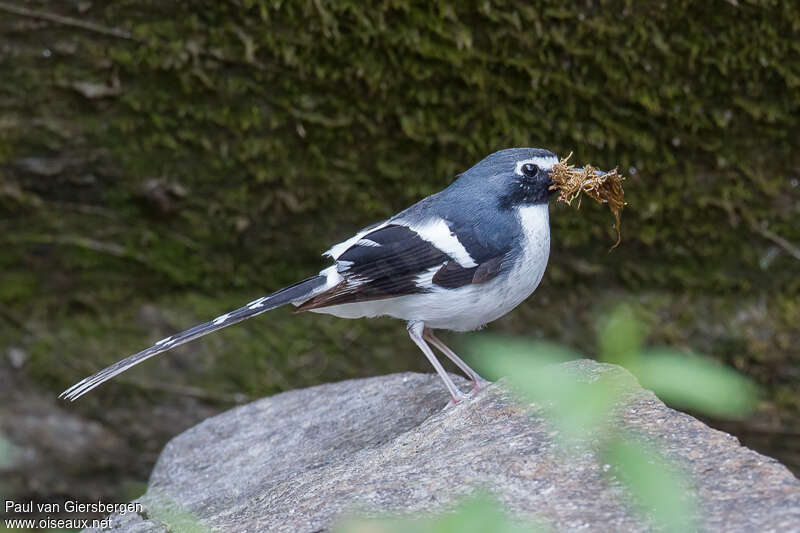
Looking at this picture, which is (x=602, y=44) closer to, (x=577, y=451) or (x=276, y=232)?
(x=276, y=232)

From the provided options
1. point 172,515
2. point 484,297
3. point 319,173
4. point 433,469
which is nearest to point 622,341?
point 433,469

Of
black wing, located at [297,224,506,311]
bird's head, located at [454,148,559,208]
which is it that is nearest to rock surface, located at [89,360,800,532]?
black wing, located at [297,224,506,311]

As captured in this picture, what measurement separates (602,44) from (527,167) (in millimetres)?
1272

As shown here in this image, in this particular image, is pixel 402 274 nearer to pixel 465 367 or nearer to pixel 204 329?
pixel 465 367

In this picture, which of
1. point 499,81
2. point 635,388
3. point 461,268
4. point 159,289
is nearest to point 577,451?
point 635,388

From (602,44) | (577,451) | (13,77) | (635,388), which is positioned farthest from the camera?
(13,77)

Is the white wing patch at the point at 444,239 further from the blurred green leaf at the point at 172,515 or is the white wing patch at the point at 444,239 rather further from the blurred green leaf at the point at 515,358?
the blurred green leaf at the point at 515,358

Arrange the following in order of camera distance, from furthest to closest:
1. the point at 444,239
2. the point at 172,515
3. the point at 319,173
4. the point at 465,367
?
the point at 319,173 < the point at 465,367 < the point at 444,239 < the point at 172,515

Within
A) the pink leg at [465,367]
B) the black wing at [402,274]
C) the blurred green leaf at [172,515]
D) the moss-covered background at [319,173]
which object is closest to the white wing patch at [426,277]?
the black wing at [402,274]

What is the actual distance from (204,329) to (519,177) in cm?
152

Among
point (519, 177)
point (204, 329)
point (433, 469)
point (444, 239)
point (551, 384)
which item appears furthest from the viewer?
point (519, 177)

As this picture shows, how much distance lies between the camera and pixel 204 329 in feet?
11.5

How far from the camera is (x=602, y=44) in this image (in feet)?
15.0

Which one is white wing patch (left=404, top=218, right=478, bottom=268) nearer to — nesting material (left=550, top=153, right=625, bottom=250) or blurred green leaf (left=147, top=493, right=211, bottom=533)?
nesting material (left=550, top=153, right=625, bottom=250)
